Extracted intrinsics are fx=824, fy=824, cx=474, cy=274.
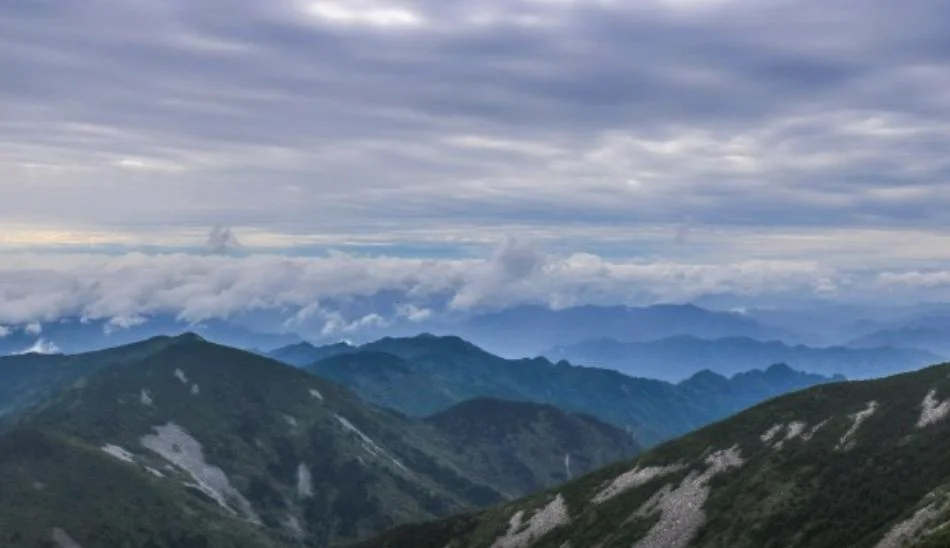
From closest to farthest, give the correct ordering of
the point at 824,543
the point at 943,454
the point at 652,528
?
the point at 824,543
the point at 943,454
the point at 652,528

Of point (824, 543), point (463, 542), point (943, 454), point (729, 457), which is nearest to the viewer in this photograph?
point (824, 543)

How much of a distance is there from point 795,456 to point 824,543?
126 feet

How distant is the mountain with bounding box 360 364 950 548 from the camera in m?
113

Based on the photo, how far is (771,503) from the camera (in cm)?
12900

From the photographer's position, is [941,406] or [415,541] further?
[415,541]

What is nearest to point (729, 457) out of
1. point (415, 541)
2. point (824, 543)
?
point (824, 543)

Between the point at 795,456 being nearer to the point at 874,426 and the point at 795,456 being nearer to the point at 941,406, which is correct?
the point at 874,426

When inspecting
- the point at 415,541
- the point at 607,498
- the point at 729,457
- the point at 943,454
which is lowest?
the point at 415,541

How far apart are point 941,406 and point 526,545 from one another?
81.1 meters

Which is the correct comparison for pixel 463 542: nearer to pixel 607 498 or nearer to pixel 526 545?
pixel 526 545

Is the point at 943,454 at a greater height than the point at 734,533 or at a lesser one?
greater

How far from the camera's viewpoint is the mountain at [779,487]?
113188mm

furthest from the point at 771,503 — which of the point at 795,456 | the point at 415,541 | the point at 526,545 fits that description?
the point at 415,541

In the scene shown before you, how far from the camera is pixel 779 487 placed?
13438 cm
